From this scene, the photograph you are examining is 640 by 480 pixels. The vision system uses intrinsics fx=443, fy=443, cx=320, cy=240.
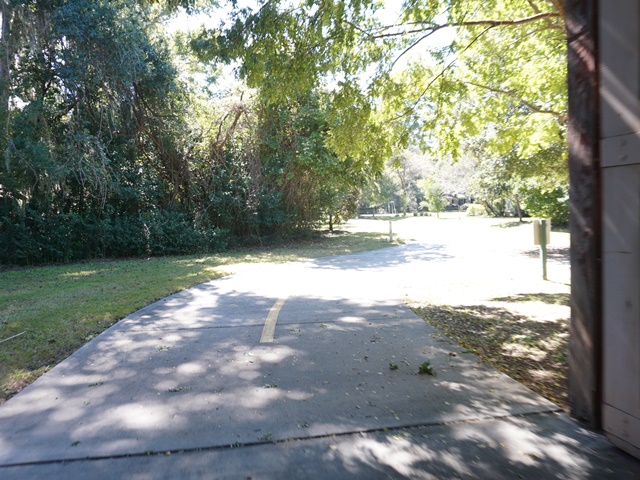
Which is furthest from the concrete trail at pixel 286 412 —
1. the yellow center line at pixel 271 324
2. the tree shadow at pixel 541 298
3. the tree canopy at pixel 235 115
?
the tree canopy at pixel 235 115

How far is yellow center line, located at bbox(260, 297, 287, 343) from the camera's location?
19.4 feet

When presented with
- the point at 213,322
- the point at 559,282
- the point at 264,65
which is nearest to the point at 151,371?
the point at 213,322

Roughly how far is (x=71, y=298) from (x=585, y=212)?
30.1 ft

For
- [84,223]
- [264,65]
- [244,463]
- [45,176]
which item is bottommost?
[244,463]

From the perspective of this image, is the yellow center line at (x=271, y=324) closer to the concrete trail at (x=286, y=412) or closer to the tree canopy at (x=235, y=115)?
the concrete trail at (x=286, y=412)

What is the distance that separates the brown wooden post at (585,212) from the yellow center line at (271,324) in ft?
11.7

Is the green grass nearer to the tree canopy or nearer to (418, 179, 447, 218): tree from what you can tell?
the tree canopy

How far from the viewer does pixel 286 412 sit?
378 cm

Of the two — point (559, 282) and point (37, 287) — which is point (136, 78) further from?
point (559, 282)

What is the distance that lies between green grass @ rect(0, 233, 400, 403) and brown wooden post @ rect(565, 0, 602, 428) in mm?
5181

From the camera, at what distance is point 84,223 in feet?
56.0

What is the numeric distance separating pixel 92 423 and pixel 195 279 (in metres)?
7.61

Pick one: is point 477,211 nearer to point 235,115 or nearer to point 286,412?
point 235,115

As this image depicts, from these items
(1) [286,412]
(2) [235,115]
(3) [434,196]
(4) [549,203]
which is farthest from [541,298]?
(3) [434,196]
